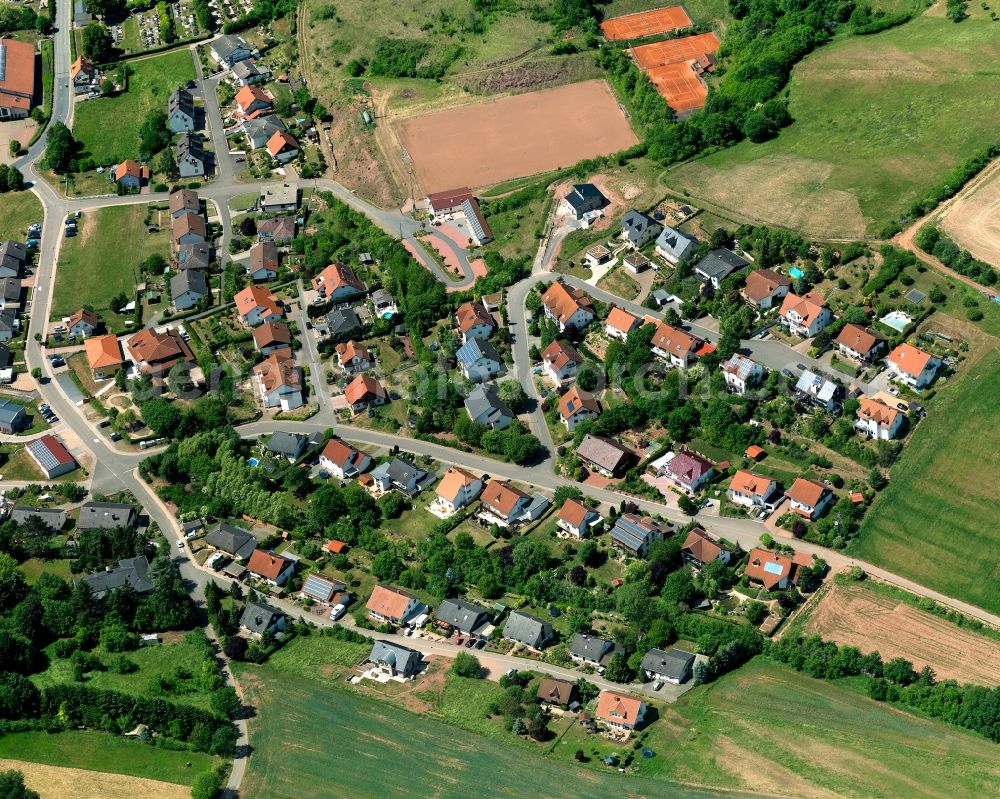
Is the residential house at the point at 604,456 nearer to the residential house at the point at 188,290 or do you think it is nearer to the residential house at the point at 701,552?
the residential house at the point at 701,552

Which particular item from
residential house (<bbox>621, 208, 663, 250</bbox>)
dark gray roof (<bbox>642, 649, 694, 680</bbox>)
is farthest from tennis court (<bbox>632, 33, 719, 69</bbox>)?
dark gray roof (<bbox>642, 649, 694, 680</bbox>)

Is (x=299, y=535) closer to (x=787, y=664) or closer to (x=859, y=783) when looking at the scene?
(x=787, y=664)

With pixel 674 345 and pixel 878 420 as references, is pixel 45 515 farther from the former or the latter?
pixel 878 420

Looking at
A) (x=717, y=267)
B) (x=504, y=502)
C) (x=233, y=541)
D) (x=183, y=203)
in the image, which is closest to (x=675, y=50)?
(x=717, y=267)

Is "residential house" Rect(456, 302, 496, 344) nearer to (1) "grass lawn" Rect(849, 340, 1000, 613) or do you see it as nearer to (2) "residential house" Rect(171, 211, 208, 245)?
(2) "residential house" Rect(171, 211, 208, 245)

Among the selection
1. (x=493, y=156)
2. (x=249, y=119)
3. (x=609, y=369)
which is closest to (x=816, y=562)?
(x=609, y=369)

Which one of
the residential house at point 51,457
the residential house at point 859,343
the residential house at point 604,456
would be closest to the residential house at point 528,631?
the residential house at point 604,456

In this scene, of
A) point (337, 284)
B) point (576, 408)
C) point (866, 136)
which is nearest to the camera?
point (576, 408)
